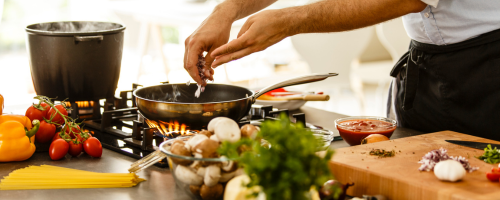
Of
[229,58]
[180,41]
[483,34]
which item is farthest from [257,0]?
[180,41]

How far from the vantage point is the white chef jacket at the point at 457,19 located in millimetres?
1396

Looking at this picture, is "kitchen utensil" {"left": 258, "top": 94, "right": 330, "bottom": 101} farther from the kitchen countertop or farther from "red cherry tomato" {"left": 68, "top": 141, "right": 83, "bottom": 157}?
"red cherry tomato" {"left": 68, "top": 141, "right": 83, "bottom": 157}

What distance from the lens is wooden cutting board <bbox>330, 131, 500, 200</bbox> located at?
0.83 m

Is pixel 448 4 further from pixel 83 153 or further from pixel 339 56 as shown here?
pixel 339 56

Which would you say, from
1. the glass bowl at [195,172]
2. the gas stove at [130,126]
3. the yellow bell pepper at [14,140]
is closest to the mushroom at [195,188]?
the glass bowl at [195,172]

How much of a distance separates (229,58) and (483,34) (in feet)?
2.62

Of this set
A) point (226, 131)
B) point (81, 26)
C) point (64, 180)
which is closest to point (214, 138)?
point (226, 131)

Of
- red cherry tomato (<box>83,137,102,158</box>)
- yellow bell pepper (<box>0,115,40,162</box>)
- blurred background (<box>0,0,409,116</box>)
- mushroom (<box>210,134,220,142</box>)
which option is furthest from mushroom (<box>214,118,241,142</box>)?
blurred background (<box>0,0,409,116</box>)

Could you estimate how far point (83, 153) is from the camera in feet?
4.16

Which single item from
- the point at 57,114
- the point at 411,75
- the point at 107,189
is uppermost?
the point at 411,75

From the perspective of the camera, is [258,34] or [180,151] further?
[258,34]

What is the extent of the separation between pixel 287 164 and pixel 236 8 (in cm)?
103

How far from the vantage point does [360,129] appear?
1305mm

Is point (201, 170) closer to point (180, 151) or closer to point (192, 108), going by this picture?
point (180, 151)
